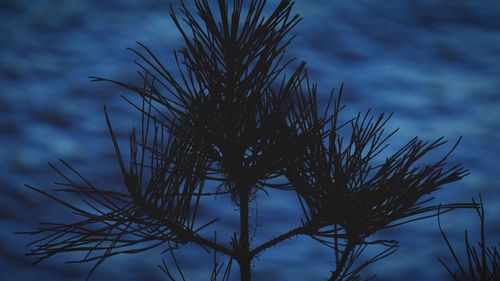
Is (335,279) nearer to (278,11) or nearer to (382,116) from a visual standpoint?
(382,116)

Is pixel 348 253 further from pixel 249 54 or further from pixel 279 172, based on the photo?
pixel 249 54

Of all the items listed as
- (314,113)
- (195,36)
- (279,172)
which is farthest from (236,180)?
(195,36)

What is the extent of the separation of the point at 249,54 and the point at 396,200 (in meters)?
0.50

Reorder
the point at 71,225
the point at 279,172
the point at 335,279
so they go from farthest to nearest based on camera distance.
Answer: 1. the point at 279,172
2. the point at 335,279
3. the point at 71,225

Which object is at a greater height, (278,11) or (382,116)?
(278,11)

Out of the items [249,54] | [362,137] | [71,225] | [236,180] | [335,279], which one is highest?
[249,54]

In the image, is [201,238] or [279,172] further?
[279,172]

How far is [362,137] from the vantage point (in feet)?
4.24

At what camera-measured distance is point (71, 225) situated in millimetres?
1080

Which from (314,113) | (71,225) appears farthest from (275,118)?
(71,225)

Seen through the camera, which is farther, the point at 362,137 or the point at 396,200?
the point at 362,137

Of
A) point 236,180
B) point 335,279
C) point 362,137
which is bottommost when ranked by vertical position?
point 335,279

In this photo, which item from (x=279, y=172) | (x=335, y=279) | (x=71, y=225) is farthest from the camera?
(x=279, y=172)

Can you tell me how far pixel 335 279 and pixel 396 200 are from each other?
0.24 m
